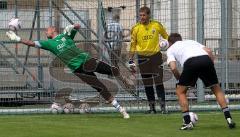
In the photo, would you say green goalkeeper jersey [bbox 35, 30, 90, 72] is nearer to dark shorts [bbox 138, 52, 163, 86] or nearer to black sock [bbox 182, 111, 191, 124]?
dark shorts [bbox 138, 52, 163, 86]

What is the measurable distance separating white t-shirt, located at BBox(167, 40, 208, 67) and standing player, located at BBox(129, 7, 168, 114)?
3.17m

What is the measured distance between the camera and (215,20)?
17.1 meters

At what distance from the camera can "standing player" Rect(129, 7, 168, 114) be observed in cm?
1520

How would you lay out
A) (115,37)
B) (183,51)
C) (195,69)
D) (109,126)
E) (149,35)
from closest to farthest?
(195,69) → (183,51) → (109,126) → (149,35) → (115,37)

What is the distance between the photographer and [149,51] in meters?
15.3

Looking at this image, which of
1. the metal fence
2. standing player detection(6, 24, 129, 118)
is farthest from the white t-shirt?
the metal fence

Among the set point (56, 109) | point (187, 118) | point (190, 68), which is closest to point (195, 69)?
point (190, 68)

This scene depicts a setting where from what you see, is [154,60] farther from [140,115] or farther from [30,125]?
[30,125]

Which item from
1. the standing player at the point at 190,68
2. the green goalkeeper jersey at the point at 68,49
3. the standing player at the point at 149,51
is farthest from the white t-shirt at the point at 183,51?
the standing player at the point at 149,51

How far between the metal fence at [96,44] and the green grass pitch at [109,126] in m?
1.29

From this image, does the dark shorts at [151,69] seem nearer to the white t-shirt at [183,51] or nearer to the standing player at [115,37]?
the standing player at [115,37]

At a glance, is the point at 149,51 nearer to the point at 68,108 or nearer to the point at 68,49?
the point at 68,49

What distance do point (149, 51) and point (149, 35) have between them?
13.4 inches

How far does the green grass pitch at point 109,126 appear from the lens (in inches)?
444
